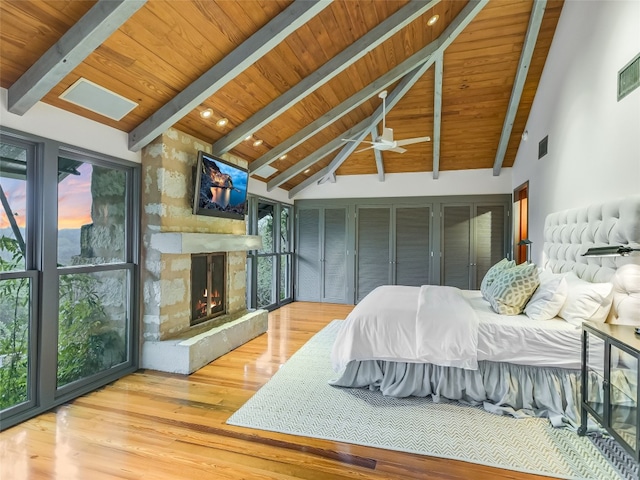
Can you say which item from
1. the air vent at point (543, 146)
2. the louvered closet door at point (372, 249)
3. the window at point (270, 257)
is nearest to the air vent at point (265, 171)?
the window at point (270, 257)

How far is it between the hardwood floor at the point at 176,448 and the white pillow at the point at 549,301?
1.18 m

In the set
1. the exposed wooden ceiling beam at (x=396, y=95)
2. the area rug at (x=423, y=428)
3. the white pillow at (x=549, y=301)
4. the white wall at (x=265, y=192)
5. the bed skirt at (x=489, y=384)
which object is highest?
the exposed wooden ceiling beam at (x=396, y=95)

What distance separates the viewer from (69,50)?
84.9 inches

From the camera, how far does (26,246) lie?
2551 mm

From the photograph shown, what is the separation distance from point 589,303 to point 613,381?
681mm

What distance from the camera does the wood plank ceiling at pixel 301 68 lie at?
2.33 m

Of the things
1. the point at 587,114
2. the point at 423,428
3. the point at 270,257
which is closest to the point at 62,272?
the point at 423,428

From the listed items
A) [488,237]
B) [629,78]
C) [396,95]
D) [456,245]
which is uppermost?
[396,95]

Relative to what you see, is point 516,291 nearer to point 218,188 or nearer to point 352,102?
point 352,102

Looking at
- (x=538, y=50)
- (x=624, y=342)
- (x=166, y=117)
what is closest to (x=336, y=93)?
(x=166, y=117)

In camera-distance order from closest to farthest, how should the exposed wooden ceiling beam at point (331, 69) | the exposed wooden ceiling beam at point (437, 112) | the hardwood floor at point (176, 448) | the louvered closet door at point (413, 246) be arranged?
the hardwood floor at point (176, 448) → the exposed wooden ceiling beam at point (331, 69) → the exposed wooden ceiling beam at point (437, 112) → the louvered closet door at point (413, 246)

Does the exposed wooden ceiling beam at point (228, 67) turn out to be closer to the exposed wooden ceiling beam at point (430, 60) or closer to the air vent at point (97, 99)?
the air vent at point (97, 99)

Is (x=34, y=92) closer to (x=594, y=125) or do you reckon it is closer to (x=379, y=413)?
(x=379, y=413)

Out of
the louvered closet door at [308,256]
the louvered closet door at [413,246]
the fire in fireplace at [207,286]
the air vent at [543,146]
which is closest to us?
the fire in fireplace at [207,286]
